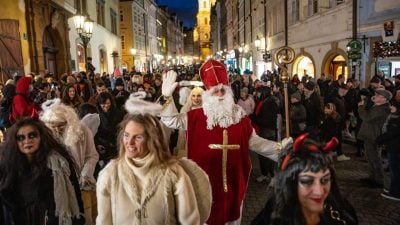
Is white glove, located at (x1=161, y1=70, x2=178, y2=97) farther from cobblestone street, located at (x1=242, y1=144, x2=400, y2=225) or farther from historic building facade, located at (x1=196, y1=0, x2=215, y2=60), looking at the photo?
historic building facade, located at (x1=196, y1=0, x2=215, y2=60)

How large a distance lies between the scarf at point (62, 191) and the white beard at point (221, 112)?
1.59m

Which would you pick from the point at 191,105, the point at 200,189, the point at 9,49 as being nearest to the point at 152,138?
the point at 200,189

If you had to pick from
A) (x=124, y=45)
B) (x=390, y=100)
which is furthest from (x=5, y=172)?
(x=124, y=45)

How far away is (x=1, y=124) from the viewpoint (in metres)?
7.67

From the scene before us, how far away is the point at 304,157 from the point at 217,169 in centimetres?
199

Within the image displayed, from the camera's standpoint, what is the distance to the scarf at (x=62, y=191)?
3.31 m

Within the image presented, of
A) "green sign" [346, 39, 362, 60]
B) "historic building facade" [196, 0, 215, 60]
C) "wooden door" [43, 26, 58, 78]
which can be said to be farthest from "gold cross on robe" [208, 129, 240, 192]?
"historic building facade" [196, 0, 215, 60]

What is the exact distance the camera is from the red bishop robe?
418 cm

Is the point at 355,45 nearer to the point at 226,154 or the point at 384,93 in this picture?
the point at 384,93

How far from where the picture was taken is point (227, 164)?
425 centimetres

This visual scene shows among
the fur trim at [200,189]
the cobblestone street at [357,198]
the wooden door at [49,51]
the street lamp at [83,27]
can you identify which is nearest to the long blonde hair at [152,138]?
the fur trim at [200,189]

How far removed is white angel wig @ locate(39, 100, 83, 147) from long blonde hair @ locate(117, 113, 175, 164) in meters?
1.58

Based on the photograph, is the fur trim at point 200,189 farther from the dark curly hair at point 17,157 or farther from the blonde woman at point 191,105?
the blonde woman at point 191,105

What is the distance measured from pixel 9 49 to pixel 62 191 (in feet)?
35.9
